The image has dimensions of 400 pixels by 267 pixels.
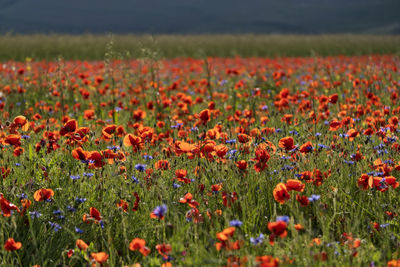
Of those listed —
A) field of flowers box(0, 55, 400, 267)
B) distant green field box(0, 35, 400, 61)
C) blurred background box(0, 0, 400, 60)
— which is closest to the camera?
field of flowers box(0, 55, 400, 267)

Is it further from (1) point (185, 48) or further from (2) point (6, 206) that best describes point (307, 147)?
(1) point (185, 48)

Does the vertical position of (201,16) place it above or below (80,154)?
above

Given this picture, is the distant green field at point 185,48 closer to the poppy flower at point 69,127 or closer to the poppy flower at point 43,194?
the poppy flower at point 69,127

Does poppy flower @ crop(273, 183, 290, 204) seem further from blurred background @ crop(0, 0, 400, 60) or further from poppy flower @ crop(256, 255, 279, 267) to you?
blurred background @ crop(0, 0, 400, 60)

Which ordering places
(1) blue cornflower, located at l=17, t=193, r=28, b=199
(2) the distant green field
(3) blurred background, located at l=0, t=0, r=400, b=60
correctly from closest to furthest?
(1) blue cornflower, located at l=17, t=193, r=28, b=199 < (2) the distant green field < (3) blurred background, located at l=0, t=0, r=400, b=60

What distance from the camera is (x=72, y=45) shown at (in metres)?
15.4

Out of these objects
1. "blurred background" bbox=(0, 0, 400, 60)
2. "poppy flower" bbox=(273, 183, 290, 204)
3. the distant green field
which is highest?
"blurred background" bbox=(0, 0, 400, 60)

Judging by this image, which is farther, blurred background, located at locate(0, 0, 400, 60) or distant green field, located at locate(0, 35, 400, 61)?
blurred background, located at locate(0, 0, 400, 60)

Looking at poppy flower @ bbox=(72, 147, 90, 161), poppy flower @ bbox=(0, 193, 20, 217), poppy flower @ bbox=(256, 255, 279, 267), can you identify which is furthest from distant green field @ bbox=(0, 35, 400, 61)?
poppy flower @ bbox=(256, 255, 279, 267)

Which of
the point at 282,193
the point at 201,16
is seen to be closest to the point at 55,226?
the point at 282,193

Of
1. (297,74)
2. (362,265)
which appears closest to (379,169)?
(362,265)

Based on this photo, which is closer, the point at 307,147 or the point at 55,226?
the point at 55,226

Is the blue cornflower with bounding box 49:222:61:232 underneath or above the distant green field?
underneath

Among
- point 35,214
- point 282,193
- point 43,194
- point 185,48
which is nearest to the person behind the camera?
point 282,193
